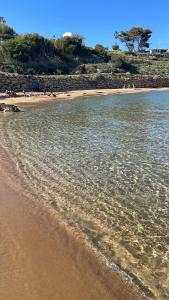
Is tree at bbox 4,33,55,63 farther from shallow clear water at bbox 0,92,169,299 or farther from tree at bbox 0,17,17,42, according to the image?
shallow clear water at bbox 0,92,169,299

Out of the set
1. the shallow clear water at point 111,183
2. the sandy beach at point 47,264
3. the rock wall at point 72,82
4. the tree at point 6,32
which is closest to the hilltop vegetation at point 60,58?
the tree at point 6,32

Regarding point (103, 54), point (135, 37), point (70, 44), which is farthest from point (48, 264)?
point (135, 37)

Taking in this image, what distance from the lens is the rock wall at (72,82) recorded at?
4856cm

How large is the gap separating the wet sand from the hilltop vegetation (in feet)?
156

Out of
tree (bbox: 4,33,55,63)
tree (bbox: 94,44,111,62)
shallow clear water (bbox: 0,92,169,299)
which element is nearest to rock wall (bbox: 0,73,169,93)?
tree (bbox: 4,33,55,63)

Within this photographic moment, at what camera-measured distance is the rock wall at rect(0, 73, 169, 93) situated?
48562mm

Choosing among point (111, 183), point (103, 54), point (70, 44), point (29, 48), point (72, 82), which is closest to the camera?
point (111, 183)

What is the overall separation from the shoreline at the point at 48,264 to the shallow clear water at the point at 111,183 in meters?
0.34

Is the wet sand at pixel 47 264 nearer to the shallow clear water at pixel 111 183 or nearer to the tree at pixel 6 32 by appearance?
the shallow clear water at pixel 111 183

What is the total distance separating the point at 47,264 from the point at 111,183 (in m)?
4.55

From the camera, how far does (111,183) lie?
1050 centimetres

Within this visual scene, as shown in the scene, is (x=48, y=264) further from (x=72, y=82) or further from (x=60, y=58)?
(x=60, y=58)

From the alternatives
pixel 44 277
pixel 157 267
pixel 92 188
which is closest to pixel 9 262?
pixel 44 277

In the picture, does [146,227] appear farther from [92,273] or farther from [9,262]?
[9,262]
